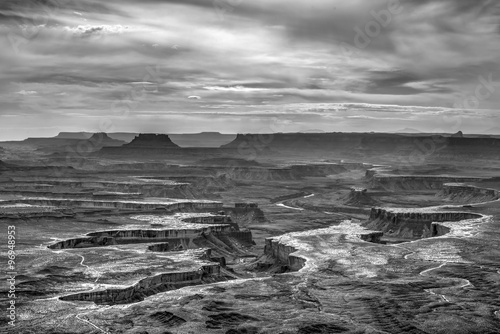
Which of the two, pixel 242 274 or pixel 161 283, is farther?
pixel 242 274

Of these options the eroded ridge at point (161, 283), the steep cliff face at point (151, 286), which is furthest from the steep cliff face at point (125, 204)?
the steep cliff face at point (151, 286)

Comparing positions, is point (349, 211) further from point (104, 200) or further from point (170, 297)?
point (170, 297)

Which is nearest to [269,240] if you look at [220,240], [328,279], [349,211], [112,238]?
[220,240]

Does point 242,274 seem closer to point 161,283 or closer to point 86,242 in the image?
point 161,283

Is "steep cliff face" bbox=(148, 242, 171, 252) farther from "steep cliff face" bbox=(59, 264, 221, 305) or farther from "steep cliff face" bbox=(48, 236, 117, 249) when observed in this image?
"steep cliff face" bbox=(59, 264, 221, 305)

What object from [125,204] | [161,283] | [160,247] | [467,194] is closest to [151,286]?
[161,283]

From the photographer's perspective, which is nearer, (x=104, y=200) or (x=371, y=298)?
(x=371, y=298)
